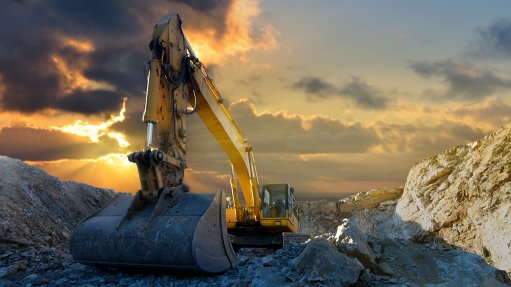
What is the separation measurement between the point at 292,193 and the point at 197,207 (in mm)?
7298

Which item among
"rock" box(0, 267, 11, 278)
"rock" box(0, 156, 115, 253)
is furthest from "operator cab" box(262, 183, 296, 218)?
"rock" box(0, 267, 11, 278)

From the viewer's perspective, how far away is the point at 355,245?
734 centimetres

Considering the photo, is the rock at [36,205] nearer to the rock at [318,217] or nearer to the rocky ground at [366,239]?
the rocky ground at [366,239]

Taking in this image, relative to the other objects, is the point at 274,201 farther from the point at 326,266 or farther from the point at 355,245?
the point at 326,266

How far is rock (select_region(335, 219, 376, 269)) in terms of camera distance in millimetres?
7246

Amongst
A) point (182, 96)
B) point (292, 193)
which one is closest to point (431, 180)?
point (292, 193)

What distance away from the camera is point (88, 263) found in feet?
23.9

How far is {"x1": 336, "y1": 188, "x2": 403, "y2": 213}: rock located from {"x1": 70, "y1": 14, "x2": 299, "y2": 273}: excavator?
55.4 feet

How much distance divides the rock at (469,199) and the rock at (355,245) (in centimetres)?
586

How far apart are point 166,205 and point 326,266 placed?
2884 mm

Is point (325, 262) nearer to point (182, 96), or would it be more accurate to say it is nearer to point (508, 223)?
point (182, 96)

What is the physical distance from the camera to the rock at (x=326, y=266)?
6219mm

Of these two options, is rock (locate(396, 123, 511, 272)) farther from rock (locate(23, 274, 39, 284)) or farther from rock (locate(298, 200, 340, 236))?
rock (locate(23, 274, 39, 284))

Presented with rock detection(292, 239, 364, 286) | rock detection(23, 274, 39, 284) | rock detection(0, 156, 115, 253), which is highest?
rock detection(0, 156, 115, 253)
